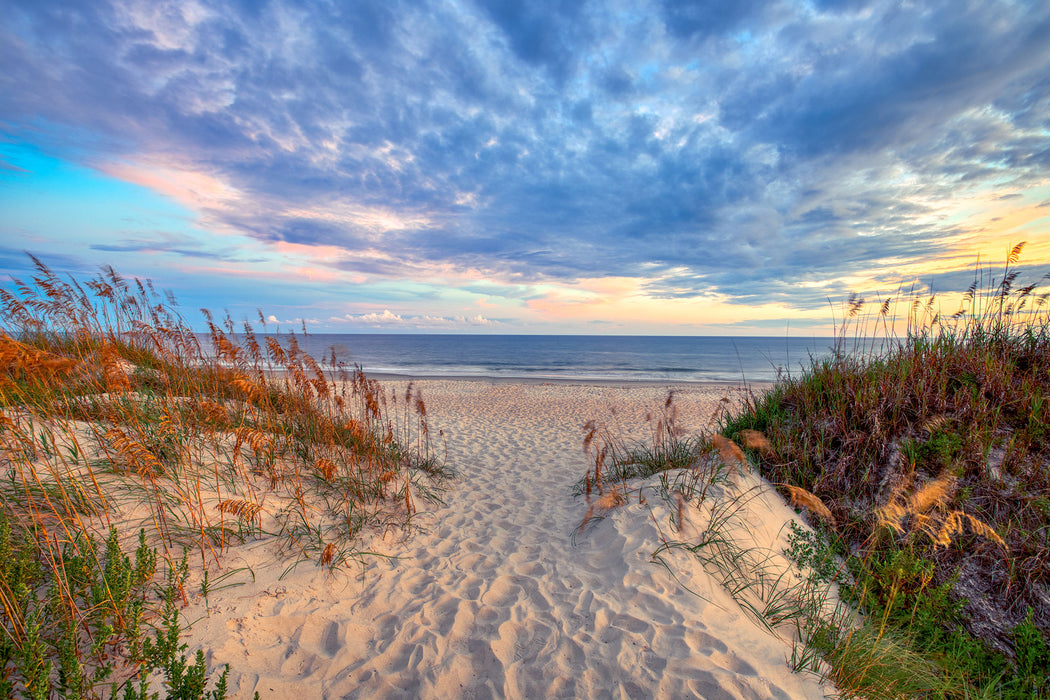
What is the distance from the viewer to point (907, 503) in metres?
3.65

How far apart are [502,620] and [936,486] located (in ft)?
12.0

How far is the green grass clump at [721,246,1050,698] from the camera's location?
11.3ft

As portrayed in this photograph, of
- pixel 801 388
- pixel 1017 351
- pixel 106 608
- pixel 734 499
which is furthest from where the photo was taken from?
pixel 801 388

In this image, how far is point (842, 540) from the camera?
4.82 metres

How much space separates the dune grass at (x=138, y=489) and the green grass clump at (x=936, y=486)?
15.2ft

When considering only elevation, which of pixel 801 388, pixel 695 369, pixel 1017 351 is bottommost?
pixel 695 369

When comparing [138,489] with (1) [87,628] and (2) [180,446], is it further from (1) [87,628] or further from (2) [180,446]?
(1) [87,628]

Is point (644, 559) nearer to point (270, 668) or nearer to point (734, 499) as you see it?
point (734, 499)

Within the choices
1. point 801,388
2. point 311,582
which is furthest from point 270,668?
point 801,388

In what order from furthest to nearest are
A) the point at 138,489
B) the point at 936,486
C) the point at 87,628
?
the point at 138,489 < the point at 936,486 < the point at 87,628

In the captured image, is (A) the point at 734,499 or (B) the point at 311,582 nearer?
(B) the point at 311,582

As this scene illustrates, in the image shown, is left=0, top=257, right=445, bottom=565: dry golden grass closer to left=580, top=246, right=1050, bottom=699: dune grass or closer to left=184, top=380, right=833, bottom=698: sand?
left=184, top=380, right=833, bottom=698: sand

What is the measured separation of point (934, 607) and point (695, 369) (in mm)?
36024

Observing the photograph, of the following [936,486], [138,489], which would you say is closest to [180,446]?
[138,489]
